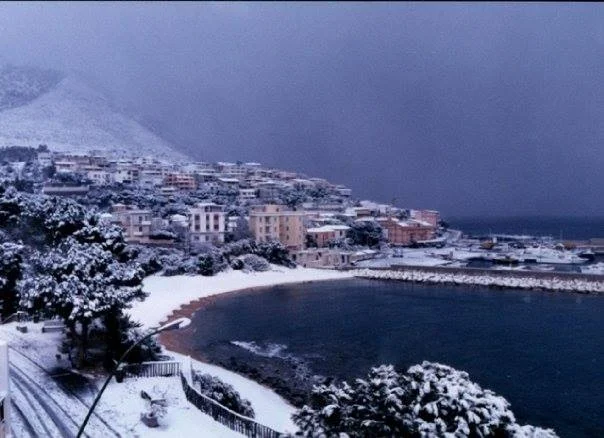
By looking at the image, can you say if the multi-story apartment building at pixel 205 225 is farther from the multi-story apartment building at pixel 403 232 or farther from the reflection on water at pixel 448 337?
the multi-story apartment building at pixel 403 232

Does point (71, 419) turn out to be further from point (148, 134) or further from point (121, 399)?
point (148, 134)

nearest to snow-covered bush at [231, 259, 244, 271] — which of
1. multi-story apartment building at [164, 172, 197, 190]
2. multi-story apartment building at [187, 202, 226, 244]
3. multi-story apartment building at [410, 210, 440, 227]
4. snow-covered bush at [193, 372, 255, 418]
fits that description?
multi-story apartment building at [187, 202, 226, 244]

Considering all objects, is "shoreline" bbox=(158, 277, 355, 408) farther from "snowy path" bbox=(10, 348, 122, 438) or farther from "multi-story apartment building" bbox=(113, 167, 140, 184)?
"multi-story apartment building" bbox=(113, 167, 140, 184)

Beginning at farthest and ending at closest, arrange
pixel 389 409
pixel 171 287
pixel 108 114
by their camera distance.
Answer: pixel 108 114
pixel 171 287
pixel 389 409

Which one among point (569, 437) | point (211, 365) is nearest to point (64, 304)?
point (211, 365)

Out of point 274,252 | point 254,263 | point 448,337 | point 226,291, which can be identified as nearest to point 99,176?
point 274,252

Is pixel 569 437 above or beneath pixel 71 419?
beneath
